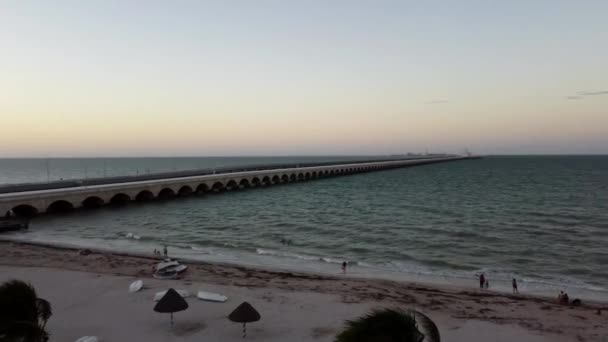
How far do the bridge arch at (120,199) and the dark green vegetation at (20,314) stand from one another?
40.8 m

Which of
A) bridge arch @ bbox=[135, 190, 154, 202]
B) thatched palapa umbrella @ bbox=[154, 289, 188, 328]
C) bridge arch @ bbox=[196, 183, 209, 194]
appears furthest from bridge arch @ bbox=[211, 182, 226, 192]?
thatched palapa umbrella @ bbox=[154, 289, 188, 328]

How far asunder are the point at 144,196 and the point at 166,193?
4.38m

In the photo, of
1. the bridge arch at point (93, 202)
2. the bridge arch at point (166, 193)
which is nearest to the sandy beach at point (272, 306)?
the bridge arch at point (93, 202)

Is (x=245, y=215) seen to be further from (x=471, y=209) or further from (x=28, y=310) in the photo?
(x=28, y=310)

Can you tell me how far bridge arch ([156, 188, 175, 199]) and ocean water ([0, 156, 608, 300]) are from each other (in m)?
4.14

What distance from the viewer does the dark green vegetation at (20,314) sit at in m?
6.95

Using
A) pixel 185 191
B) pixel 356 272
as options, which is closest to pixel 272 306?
pixel 356 272

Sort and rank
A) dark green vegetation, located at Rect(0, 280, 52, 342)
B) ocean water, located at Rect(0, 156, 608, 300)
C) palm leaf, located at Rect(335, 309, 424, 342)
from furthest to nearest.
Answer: ocean water, located at Rect(0, 156, 608, 300) → dark green vegetation, located at Rect(0, 280, 52, 342) → palm leaf, located at Rect(335, 309, 424, 342)

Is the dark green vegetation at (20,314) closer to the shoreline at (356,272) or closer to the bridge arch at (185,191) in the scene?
the shoreline at (356,272)

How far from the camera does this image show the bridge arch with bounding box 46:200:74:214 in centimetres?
4009

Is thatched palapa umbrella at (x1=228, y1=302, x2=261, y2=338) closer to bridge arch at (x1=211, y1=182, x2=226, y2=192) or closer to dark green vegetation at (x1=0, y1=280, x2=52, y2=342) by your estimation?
dark green vegetation at (x1=0, y1=280, x2=52, y2=342)

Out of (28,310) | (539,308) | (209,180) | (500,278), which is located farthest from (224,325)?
(209,180)

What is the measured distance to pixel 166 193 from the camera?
5403 centimetres

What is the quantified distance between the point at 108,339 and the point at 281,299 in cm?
603
